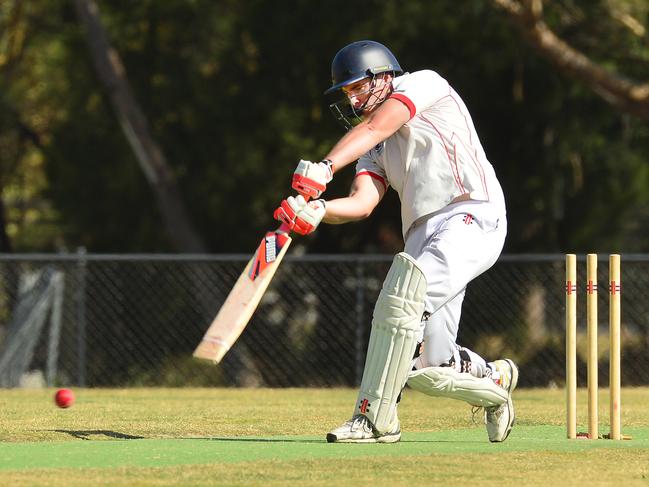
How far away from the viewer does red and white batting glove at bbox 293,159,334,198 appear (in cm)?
625

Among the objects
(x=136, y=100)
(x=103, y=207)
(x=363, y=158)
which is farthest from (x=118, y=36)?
(x=363, y=158)

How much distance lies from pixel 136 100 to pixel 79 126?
38.2 inches

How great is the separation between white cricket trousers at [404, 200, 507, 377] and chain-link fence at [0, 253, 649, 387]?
713 centimetres

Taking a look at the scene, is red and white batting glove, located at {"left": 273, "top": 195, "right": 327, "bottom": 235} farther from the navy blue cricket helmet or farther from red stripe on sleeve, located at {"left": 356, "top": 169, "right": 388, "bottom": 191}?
red stripe on sleeve, located at {"left": 356, "top": 169, "right": 388, "bottom": 191}

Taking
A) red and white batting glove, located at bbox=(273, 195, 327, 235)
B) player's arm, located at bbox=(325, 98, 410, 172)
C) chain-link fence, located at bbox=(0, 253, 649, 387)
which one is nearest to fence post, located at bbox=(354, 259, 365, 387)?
chain-link fence, located at bbox=(0, 253, 649, 387)

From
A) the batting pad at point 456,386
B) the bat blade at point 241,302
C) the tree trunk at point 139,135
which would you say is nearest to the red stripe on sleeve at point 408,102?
the bat blade at point 241,302

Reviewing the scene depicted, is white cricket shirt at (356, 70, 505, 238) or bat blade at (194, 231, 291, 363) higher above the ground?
white cricket shirt at (356, 70, 505, 238)

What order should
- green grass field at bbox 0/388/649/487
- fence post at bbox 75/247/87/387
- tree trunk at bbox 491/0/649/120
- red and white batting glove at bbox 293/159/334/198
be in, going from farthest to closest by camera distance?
1. tree trunk at bbox 491/0/649/120
2. fence post at bbox 75/247/87/387
3. red and white batting glove at bbox 293/159/334/198
4. green grass field at bbox 0/388/649/487

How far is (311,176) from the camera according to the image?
6.25m

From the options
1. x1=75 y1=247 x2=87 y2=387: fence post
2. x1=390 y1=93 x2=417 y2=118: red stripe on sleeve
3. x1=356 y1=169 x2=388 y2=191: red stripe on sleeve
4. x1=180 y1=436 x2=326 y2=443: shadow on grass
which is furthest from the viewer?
x1=75 y1=247 x2=87 y2=387: fence post

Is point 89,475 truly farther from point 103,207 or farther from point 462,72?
point 103,207

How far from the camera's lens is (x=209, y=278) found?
47.9 feet

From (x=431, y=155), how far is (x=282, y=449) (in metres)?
1.52

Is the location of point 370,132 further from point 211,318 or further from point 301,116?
point 301,116
